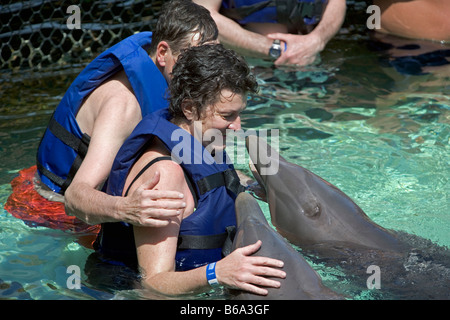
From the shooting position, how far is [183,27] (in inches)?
182

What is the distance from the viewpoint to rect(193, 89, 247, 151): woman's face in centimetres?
404

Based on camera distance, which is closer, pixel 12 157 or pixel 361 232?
pixel 361 232

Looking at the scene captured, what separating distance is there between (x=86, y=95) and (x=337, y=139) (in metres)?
2.95

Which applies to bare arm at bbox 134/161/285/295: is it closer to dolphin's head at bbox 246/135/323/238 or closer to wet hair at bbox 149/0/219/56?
dolphin's head at bbox 246/135/323/238

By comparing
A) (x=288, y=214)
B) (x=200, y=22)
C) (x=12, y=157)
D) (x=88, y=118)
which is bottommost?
(x=12, y=157)

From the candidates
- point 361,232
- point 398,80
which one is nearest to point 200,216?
point 361,232

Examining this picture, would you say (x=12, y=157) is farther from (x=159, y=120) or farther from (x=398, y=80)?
(x=398, y=80)

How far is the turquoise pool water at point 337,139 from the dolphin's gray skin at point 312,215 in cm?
28

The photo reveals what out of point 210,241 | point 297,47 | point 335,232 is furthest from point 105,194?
point 297,47

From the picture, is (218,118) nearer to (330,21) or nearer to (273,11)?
(273,11)

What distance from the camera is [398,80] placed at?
26.8ft

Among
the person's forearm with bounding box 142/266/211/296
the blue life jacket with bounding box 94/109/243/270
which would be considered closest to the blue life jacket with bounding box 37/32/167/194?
the blue life jacket with bounding box 94/109/243/270

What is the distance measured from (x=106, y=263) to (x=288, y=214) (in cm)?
125

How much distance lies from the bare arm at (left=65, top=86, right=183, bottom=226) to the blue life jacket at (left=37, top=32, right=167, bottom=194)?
0.16 metres
